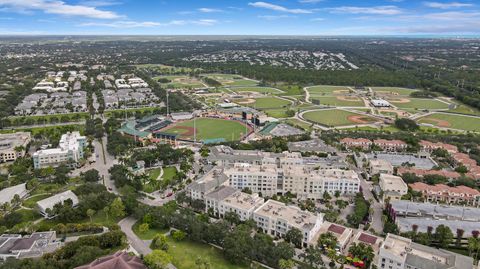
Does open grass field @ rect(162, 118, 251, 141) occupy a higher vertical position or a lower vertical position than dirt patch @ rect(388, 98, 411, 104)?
lower

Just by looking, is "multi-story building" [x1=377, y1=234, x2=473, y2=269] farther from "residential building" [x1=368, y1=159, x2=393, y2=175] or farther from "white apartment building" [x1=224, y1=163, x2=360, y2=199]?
"residential building" [x1=368, y1=159, x2=393, y2=175]

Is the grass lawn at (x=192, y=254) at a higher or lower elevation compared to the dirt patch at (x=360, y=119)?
lower

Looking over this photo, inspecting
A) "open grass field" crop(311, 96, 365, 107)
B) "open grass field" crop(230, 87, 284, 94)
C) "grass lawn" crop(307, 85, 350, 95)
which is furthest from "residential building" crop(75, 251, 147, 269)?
"grass lawn" crop(307, 85, 350, 95)

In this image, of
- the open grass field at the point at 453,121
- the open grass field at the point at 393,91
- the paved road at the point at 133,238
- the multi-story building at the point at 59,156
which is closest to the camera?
the paved road at the point at 133,238

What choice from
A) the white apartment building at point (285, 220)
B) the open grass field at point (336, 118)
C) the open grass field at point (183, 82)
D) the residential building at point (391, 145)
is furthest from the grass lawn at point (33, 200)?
the open grass field at point (183, 82)

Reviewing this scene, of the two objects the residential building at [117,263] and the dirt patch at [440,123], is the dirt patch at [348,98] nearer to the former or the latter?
the dirt patch at [440,123]

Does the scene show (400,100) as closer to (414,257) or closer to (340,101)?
(340,101)
